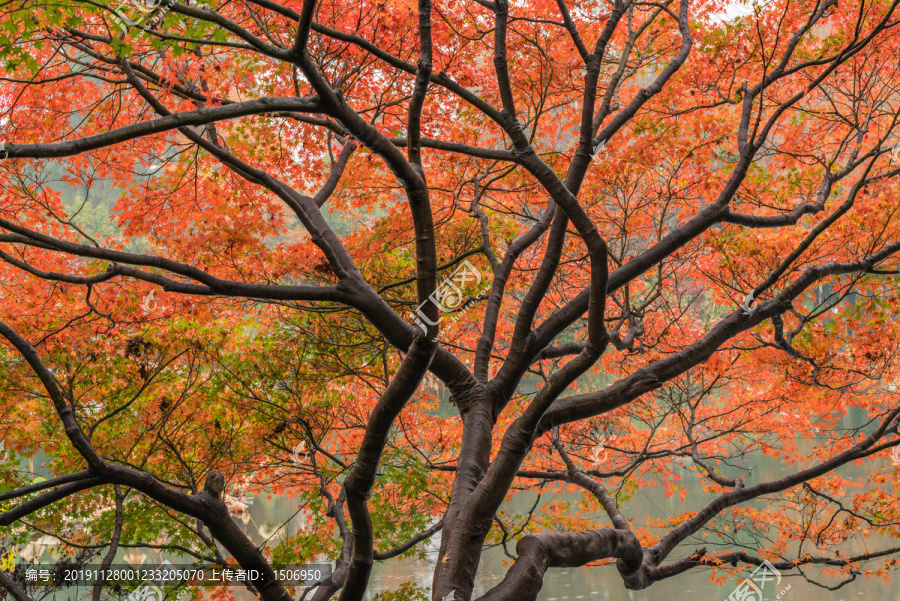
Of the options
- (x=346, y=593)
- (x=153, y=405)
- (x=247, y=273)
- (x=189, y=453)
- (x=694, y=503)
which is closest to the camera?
(x=346, y=593)

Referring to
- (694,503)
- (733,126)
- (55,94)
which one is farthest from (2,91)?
(694,503)

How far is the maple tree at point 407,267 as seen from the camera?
430 cm

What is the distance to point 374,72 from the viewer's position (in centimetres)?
627

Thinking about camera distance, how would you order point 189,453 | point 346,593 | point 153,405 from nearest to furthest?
1. point 346,593
2. point 153,405
3. point 189,453

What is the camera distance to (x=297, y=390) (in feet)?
22.4

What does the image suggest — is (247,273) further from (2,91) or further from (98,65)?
(2,91)

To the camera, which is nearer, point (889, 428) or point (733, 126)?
point (889, 428)

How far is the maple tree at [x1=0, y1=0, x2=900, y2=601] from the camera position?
4.30 metres

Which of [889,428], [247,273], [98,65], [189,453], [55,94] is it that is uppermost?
[55,94]

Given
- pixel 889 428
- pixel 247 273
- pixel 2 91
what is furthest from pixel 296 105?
pixel 889 428

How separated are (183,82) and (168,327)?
2.98 m

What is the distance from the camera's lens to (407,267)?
23.0 feet

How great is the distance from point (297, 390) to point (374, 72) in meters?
3.55

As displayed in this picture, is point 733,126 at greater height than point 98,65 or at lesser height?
greater
